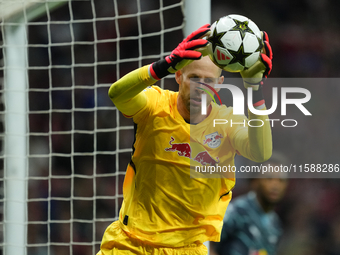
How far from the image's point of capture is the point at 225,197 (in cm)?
224

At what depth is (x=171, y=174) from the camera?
6.91 feet

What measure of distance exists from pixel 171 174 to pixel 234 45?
72 cm

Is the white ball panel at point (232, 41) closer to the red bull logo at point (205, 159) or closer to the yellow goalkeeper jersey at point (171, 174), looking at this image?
the yellow goalkeeper jersey at point (171, 174)

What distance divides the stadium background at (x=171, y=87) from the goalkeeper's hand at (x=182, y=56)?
2.63 metres

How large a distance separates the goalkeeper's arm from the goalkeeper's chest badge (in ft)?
1.54

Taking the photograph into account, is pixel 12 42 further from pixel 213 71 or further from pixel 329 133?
pixel 329 133

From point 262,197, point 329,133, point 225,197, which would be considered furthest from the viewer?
point 329,133

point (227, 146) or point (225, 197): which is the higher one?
point (227, 146)

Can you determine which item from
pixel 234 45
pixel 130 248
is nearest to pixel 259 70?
pixel 234 45

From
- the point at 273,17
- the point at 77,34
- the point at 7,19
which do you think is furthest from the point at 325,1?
the point at 7,19

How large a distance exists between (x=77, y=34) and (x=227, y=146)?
368 cm

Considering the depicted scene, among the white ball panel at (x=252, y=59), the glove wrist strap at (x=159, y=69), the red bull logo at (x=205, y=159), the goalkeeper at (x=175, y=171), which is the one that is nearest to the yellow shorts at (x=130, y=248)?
the goalkeeper at (x=175, y=171)

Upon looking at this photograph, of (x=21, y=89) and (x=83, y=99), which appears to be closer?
(x=21, y=89)

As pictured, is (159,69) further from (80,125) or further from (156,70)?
(80,125)
